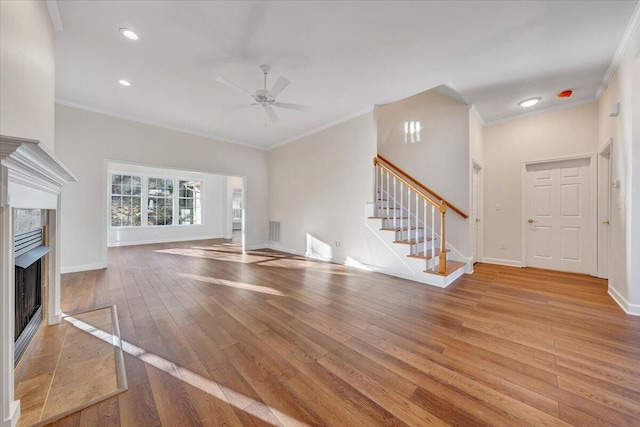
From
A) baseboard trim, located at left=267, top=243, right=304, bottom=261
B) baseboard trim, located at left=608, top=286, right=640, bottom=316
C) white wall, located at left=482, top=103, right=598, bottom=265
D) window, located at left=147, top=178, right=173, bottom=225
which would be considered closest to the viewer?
baseboard trim, located at left=608, top=286, right=640, bottom=316

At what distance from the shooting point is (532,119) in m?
4.40

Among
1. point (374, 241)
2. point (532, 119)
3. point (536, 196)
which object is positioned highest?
point (532, 119)

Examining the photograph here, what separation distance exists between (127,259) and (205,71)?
4.42 meters

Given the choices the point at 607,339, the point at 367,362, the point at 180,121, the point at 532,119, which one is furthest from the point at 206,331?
the point at 532,119

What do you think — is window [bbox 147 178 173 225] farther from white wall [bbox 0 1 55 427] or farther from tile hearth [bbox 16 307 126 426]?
tile hearth [bbox 16 307 126 426]

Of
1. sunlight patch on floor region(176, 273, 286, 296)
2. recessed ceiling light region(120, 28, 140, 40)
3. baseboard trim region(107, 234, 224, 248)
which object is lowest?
sunlight patch on floor region(176, 273, 286, 296)

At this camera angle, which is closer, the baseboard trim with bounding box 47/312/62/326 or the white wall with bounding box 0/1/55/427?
the white wall with bounding box 0/1/55/427

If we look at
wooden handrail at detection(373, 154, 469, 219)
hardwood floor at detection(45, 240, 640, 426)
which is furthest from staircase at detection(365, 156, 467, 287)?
hardwood floor at detection(45, 240, 640, 426)

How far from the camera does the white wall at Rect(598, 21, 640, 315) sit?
2.48 m

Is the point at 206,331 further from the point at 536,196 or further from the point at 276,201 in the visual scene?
the point at 536,196

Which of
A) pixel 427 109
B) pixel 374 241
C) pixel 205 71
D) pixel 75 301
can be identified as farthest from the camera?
pixel 427 109

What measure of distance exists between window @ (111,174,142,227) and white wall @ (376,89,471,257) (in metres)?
7.54

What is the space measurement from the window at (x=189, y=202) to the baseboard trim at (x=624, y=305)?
9.86 metres

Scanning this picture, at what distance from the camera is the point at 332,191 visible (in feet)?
16.3
